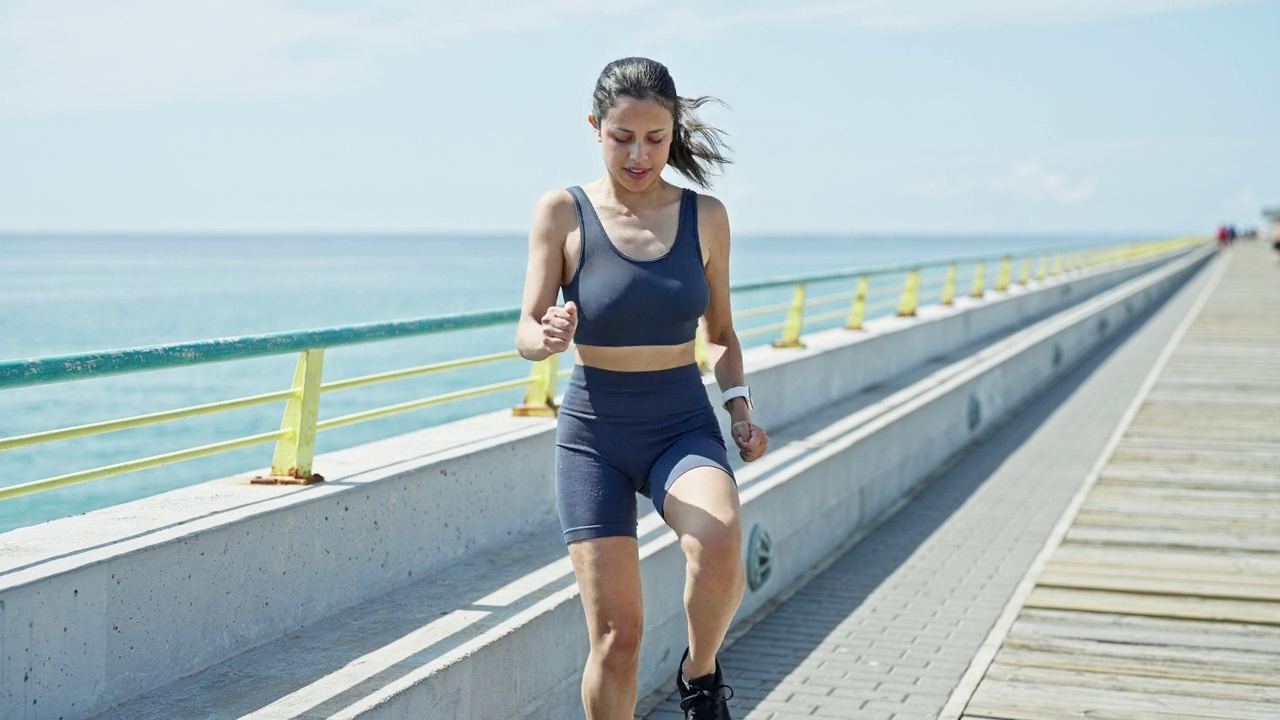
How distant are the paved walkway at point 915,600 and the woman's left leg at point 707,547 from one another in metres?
1.95

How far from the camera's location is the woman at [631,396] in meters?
3.74

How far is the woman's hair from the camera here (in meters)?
3.81

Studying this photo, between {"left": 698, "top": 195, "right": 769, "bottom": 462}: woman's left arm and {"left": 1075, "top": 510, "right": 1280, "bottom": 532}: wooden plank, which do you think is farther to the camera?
{"left": 1075, "top": 510, "right": 1280, "bottom": 532}: wooden plank

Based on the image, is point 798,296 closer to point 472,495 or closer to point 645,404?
point 472,495

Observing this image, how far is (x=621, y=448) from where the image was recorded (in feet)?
12.6

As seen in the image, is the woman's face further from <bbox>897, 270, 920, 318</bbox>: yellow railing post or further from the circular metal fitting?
<bbox>897, 270, 920, 318</bbox>: yellow railing post

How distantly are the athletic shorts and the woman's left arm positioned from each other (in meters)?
0.13

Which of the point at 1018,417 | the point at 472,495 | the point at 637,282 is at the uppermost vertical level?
the point at 637,282

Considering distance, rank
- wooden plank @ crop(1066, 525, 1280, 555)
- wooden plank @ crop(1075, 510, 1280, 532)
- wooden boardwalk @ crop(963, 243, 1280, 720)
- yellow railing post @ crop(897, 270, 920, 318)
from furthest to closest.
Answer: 1. yellow railing post @ crop(897, 270, 920, 318)
2. wooden plank @ crop(1075, 510, 1280, 532)
3. wooden plank @ crop(1066, 525, 1280, 555)
4. wooden boardwalk @ crop(963, 243, 1280, 720)

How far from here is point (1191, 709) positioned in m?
5.47

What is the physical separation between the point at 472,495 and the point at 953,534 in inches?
155

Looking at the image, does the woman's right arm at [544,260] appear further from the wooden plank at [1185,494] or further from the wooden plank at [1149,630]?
the wooden plank at [1185,494]

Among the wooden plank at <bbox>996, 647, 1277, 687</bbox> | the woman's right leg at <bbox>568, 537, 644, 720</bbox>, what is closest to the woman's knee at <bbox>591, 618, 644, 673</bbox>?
the woman's right leg at <bbox>568, 537, 644, 720</bbox>

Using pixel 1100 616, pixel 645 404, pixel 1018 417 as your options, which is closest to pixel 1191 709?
pixel 1100 616
